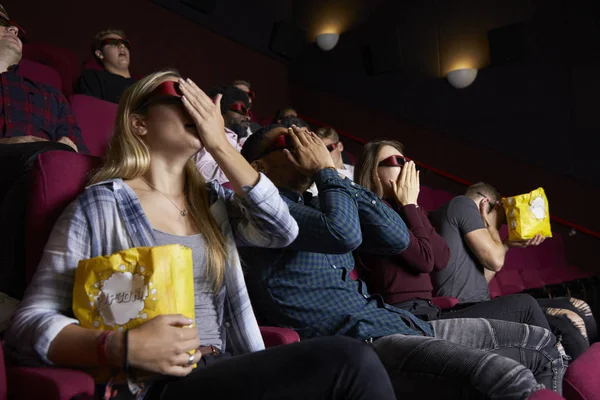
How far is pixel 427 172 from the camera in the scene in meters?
3.88

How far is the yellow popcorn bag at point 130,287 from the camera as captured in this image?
750 millimetres

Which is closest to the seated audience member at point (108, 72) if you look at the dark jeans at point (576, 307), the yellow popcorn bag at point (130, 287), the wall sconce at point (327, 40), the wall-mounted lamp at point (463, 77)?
the dark jeans at point (576, 307)

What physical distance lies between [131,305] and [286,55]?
369cm

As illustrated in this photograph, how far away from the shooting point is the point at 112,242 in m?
0.89

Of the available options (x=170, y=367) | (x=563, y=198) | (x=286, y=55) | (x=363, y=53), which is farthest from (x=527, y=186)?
(x=170, y=367)

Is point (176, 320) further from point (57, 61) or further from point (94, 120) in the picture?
point (57, 61)

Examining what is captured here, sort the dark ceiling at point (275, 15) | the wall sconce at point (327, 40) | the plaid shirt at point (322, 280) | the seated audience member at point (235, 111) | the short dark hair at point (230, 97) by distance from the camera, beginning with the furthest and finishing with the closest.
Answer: the wall sconce at point (327, 40) → the dark ceiling at point (275, 15) → the short dark hair at point (230, 97) → the seated audience member at point (235, 111) → the plaid shirt at point (322, 280)

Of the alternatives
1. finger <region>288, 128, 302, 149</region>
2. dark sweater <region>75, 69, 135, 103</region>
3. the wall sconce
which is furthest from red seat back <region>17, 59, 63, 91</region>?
the wall sconce

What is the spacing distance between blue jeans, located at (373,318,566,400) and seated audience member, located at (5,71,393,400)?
Result: 0.72 feet

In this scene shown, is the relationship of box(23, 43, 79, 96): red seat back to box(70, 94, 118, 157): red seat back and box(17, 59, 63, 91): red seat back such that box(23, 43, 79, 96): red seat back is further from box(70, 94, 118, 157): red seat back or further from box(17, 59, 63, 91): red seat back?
box(70, 94, 118, 157): red seat back

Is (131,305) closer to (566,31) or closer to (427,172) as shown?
(427,172)

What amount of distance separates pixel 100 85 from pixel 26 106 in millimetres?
682

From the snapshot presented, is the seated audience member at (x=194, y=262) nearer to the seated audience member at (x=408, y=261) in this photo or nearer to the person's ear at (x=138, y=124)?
the person's ear at (x=138, y=124)

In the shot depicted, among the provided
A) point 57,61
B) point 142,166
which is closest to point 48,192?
point 142,166
